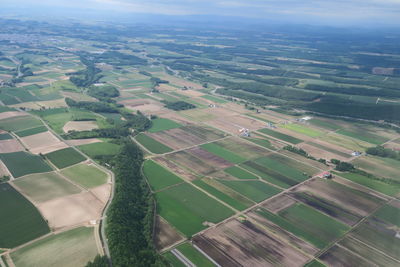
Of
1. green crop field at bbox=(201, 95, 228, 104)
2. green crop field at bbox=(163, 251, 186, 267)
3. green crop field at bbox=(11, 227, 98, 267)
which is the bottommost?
green crop field at bbox=(201, 95, 228, 104)

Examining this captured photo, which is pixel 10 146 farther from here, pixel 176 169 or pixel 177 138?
pixel 176 169

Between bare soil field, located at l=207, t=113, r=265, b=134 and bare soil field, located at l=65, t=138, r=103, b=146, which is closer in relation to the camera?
bare soil field, located at l=65, t=138, r=103, b=146

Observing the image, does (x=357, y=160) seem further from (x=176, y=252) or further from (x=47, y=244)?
(x=47, y=244)

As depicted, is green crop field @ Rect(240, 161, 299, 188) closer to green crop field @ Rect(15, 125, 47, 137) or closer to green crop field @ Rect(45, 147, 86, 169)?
green crop field @ Rect(45, 147, 86, 169)

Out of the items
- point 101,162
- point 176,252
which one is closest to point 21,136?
point 101,162

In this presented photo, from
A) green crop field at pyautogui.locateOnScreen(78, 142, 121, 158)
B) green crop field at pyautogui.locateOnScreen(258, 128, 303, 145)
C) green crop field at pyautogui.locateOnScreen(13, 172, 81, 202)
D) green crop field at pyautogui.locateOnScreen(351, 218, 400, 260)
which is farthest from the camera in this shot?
green crop field at pyautogui.locateOnScreen(258, 128, 303, 145)

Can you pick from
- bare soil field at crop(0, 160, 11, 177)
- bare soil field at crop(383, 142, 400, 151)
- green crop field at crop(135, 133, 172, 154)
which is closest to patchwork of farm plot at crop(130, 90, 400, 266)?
green crop field at crop(135, 133, 172, 154)

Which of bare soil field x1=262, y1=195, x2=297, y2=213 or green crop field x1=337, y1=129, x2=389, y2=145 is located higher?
bare soil field x1=262, y1=195, x2=297, y2=213

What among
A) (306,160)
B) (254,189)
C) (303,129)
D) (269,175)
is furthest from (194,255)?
(303,129)
